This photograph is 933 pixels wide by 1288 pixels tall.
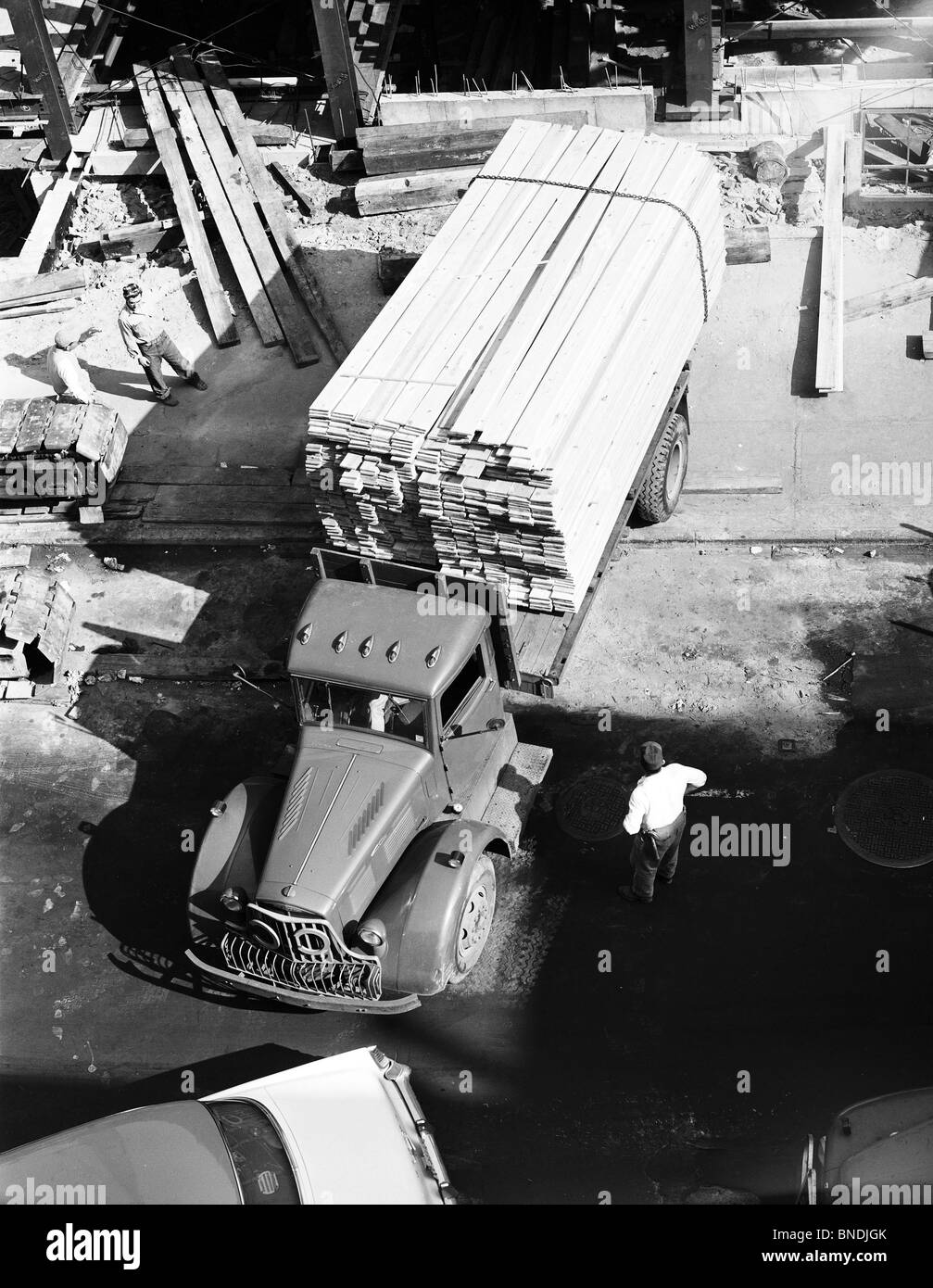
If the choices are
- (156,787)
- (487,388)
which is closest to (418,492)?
(487,388)

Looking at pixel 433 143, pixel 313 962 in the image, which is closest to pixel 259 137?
pixel 433 143

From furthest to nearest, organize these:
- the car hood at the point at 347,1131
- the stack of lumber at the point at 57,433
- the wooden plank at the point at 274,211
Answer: the wooden plank at the point at 274,211, the stack of lumber at the point at 57,433, the car hood at the point at 347,1131

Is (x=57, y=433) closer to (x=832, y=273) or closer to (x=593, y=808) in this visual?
(x=593, y=808)

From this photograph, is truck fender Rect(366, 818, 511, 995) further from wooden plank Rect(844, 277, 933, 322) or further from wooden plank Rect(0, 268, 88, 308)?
wooden plank Rect(0, 268, 88, 308)

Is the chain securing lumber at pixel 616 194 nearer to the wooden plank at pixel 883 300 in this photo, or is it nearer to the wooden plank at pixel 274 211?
the wooden plank at pixel 883 300

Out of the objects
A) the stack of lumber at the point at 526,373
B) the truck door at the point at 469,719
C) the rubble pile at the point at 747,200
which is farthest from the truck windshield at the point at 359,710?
the rubble pile at the point at 747,200
